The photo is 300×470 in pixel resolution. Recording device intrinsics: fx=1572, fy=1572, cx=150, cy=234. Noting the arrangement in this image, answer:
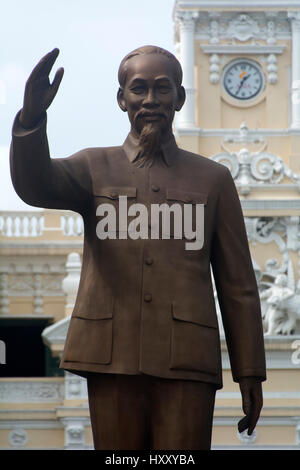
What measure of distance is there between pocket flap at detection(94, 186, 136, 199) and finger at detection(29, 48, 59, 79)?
0.64m

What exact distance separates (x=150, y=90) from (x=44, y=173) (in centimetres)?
56

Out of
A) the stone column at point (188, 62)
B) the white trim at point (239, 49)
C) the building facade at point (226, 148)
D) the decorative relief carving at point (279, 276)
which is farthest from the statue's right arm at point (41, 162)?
the white trim at point (239, 49)

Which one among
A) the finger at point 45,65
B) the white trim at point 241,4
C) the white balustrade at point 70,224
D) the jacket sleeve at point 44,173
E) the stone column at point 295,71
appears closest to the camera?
the finger at point 45,65

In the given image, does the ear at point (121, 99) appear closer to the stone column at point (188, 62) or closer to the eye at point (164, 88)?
the eye at point (164, 88)

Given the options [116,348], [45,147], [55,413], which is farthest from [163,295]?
[55,413]

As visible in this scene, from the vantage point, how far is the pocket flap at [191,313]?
620 centimetres

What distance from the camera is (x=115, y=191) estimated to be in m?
6.31

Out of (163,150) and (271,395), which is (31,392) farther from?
(163,150)

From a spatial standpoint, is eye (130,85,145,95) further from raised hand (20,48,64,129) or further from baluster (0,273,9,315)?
baluster (0,273,9,315)

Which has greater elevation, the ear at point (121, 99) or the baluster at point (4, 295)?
the ear at point (121, 99)

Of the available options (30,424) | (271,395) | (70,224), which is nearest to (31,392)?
(30,424)

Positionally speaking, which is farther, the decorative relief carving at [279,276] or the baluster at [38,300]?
the baluster at [38,300]

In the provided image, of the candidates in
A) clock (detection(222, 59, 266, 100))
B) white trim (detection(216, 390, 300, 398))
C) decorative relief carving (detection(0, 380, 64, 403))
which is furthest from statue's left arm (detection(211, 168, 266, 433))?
clock (detection(222, 59, 266, 100))
